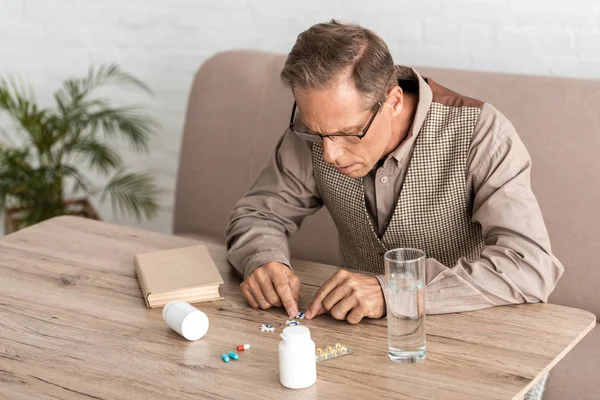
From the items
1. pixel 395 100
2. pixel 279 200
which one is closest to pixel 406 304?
pixel 395 100

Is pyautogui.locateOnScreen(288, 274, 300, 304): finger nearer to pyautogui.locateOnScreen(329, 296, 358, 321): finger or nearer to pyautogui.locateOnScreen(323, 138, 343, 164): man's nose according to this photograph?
pyautogui.locateOnScreen(329, 296, 358, 321): finger

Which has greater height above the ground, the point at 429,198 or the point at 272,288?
the point at 429,198

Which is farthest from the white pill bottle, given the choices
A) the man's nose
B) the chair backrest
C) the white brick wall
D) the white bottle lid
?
the white brick wall

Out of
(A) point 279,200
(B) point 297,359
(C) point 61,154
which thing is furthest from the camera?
(C) point 61,154

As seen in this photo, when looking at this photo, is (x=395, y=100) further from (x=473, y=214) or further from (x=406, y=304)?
(x=406, y=304)

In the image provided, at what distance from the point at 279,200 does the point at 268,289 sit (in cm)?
43

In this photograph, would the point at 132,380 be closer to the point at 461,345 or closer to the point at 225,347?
the point at 225,347

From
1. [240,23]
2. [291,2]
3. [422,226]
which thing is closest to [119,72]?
[240,23]

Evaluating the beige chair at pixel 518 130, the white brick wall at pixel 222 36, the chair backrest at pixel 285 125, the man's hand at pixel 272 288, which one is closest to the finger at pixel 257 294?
the man's hand at pixel 272 288

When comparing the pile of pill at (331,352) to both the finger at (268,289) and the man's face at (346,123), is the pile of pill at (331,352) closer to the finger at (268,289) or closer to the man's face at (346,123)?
the finger at (268,289)

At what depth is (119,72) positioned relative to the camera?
151 inches

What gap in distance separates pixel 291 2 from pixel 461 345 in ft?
6.42

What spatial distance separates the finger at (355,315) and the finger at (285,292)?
13 centimetres

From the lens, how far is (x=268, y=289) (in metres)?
1.85
